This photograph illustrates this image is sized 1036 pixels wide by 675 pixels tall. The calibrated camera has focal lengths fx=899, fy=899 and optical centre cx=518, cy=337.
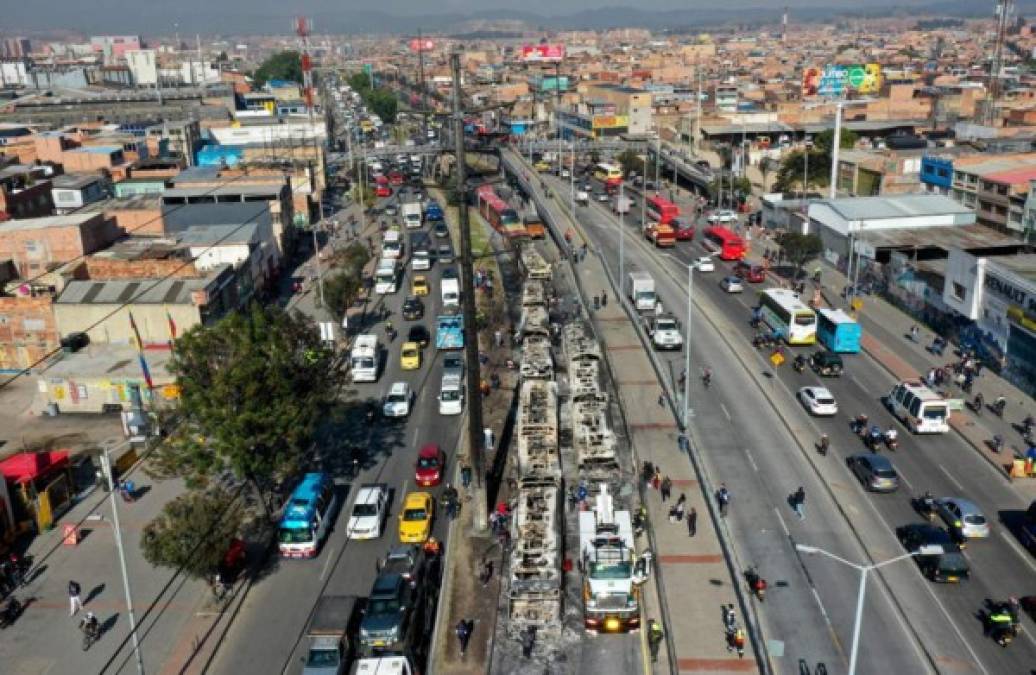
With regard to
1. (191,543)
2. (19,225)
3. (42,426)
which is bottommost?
(42,426)

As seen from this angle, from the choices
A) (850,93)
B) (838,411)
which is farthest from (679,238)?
(850,93)

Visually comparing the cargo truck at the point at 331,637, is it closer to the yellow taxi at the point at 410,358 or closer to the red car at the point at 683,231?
the yellow taxi at the point at 410,358

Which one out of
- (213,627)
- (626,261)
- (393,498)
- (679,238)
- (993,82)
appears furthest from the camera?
(993,82)

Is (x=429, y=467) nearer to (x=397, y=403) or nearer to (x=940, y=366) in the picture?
(x=397, y=403)

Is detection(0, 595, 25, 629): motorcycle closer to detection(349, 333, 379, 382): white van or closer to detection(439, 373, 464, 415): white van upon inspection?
detection(439, 373, 464, 415): white van

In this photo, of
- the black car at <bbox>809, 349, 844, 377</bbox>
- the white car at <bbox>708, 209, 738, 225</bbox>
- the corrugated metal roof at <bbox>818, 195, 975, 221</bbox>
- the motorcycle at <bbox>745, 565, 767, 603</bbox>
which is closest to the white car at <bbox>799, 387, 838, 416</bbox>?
the black car at <bbox>809, 349, 844, 377</bbox>

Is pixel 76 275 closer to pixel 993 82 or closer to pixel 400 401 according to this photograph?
pixel 400 401
